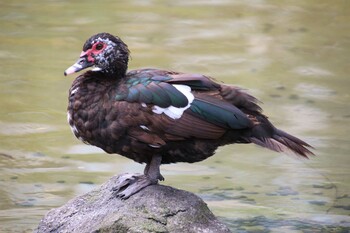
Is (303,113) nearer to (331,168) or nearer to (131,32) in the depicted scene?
(331,168)

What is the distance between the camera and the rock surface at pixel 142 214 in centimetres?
520

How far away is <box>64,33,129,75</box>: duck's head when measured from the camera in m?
5.50

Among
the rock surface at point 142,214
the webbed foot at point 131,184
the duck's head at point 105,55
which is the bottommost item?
the rock surface at point 142,214

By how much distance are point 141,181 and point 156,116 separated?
40 cm

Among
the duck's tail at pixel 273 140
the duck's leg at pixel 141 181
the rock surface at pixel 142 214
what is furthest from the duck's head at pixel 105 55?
the duck's tail at pixel 273 140

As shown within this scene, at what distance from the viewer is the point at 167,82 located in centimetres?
543

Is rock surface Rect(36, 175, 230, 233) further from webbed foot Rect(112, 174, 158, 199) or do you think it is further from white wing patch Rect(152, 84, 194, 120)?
white wing patch Rect(152, 84, 194, 120)

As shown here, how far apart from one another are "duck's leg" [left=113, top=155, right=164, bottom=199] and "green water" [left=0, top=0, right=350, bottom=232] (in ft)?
4.54

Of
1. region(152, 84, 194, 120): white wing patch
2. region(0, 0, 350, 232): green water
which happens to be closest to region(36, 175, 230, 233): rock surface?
region(152, 84, 194, 120): white wing patch

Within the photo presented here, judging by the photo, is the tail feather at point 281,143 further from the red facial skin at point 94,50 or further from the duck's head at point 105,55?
the red facial skin at point 94,50

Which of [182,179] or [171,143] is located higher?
[171,143]

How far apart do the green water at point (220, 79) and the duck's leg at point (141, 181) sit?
1384mm

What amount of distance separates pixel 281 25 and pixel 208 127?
6.31m

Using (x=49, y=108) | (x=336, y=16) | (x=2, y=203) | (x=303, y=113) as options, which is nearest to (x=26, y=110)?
(x=49, y=108)
